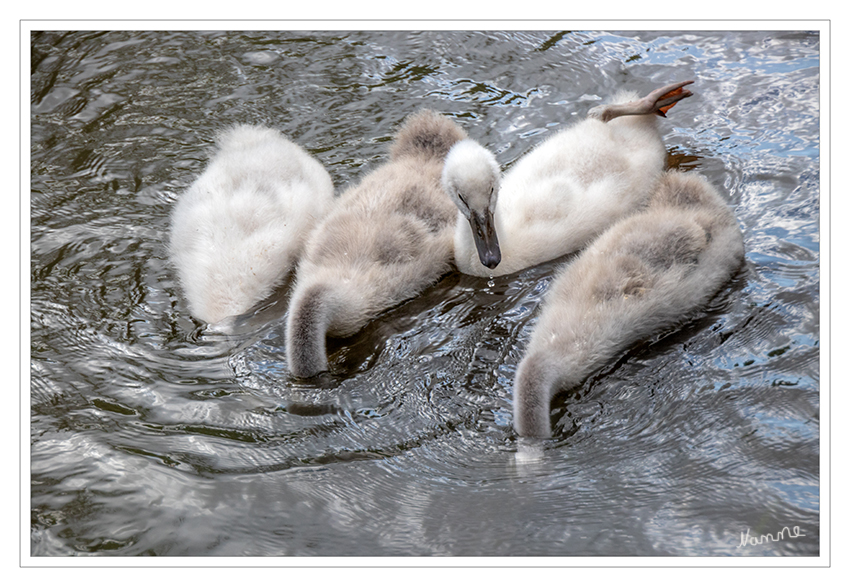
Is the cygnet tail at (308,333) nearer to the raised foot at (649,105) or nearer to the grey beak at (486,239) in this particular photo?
the grey beak at (486,239)

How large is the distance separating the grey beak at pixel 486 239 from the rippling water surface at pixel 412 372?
1.13 ft

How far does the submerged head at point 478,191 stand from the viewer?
4609 millimetres

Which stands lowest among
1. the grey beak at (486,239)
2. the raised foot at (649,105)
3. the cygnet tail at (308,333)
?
the cygnet tail at (308,333)

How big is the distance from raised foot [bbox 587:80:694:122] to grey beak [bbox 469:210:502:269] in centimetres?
146

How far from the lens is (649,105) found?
5.46 metres

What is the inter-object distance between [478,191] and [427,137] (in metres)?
1.12

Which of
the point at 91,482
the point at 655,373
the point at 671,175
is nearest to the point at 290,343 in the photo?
the point at 91,482

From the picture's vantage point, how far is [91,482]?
3.69 metres

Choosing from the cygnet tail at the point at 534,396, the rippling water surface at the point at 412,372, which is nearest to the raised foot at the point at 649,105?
the rippling water surface at the point at 412,372

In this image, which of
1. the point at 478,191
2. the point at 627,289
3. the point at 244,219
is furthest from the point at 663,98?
the point at 244,219

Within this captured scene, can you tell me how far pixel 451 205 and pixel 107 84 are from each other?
362 centimetres

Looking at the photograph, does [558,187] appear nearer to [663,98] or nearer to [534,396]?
[663,98]

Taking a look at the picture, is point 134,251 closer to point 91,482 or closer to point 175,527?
point 91,482

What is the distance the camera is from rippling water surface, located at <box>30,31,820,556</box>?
11.2 feet
